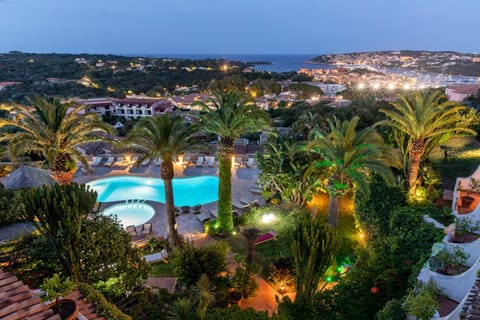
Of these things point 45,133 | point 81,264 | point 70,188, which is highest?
point 45,133

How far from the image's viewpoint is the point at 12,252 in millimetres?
9539

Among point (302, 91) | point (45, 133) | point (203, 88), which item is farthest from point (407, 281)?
point (203, 88)

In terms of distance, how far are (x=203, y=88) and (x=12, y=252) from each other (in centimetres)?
7918

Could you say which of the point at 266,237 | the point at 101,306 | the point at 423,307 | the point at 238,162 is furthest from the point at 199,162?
the point at 423,307

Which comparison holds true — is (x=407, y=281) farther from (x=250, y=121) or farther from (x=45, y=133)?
(x=45, y=133)

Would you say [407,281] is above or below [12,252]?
below

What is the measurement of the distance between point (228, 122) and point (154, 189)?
1145 centimetres

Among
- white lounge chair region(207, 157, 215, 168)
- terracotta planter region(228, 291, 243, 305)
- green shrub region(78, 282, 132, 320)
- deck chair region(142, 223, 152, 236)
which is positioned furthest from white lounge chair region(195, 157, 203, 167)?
green shrub region(78, 282, 132, 320)

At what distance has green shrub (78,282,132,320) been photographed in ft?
21.1

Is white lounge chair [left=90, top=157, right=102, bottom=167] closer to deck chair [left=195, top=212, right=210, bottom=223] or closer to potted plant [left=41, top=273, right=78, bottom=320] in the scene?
deck chair [left=195, top=212, right=210, bottom=223]

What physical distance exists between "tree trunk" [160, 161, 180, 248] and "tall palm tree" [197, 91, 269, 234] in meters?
2.29

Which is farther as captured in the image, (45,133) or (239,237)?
(239,237)

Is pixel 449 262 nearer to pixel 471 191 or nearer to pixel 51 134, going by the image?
pixel 471 191

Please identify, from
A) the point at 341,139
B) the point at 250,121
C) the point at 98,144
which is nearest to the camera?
the point at 341,139
